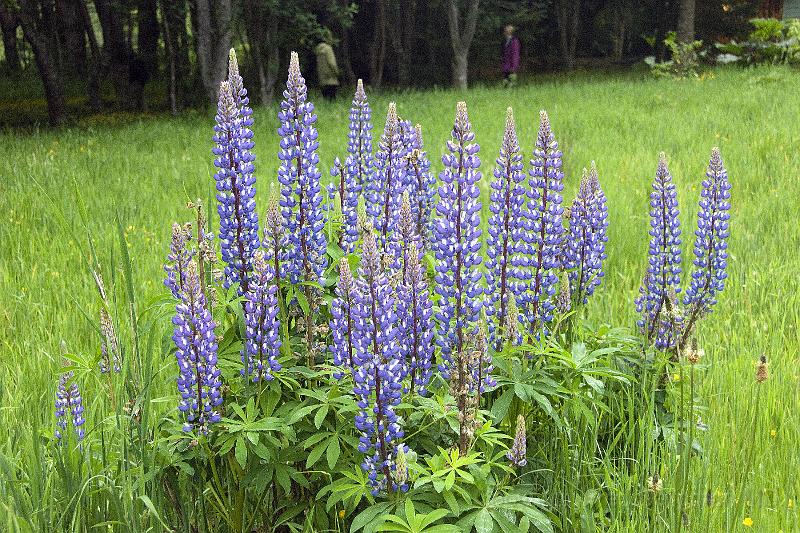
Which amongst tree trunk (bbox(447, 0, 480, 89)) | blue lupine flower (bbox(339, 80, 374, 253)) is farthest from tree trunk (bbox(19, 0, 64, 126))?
blue lupine flower (bbox(339, 80, 374, 253))

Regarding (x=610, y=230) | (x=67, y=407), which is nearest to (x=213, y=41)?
(x=610, y=230)

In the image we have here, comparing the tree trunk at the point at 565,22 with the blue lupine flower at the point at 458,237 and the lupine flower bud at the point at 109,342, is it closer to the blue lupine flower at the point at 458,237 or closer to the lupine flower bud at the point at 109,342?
the blue lupine flower at the point at 458,237

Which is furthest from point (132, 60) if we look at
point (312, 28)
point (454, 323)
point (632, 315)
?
point (454, 323)

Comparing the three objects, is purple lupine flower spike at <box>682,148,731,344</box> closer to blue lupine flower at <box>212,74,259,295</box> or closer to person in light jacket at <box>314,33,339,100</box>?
blue lupine flower at <box>212,74,259,295</box>

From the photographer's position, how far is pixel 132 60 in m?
20.6

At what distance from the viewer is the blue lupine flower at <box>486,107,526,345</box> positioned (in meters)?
2.76

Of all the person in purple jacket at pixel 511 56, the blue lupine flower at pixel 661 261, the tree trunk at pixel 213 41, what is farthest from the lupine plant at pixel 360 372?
the person in purple jacket at pixel 511 56

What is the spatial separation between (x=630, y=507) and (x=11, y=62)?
3944 centimetres

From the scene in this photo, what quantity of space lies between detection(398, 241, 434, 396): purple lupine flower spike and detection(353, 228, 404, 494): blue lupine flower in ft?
0.53

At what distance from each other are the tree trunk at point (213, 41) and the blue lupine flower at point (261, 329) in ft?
44.6

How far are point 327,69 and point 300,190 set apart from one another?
17.3m

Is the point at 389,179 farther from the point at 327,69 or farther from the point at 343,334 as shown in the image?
the point at 327,69

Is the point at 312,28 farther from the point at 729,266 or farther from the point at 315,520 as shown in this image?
the point at 315,520

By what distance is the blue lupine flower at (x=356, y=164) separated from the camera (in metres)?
2.87
